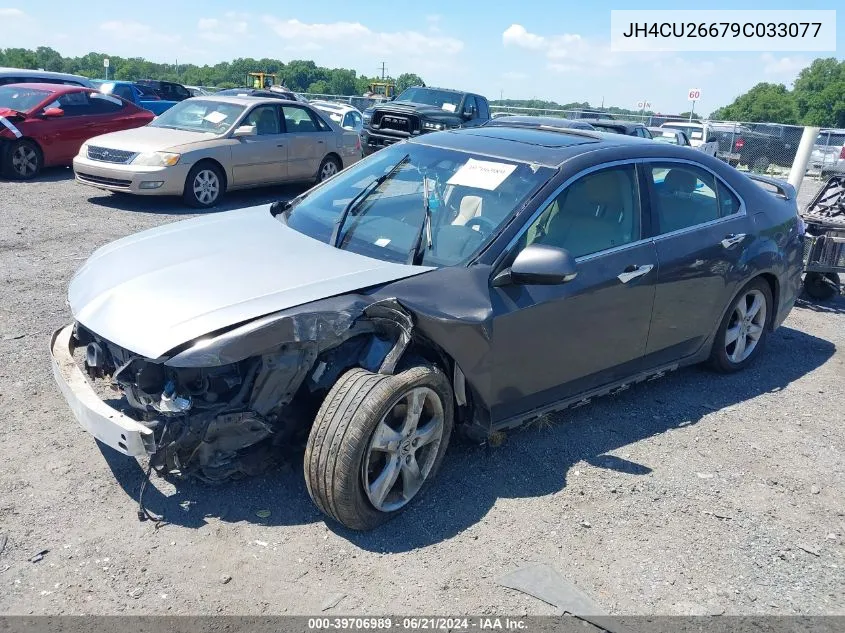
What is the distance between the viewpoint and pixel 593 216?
169 inches

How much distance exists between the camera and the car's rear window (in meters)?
12.4

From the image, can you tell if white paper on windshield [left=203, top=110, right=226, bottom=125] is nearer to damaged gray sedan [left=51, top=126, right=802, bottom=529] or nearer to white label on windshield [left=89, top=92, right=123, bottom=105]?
white label on windshield [left=89, top=92, right=123, bottom=105]

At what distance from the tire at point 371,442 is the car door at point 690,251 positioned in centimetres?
175

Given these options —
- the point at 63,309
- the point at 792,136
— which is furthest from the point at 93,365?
the point at 792,136

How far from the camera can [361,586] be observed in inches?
121

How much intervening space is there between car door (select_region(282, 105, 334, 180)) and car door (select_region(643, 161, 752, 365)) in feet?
26.4

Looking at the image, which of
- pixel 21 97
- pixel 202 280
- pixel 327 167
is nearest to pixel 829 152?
pixel 327 167

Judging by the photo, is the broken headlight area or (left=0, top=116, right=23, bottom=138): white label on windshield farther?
(left=0, top=116, right=23, bottom=138): white label on windshield

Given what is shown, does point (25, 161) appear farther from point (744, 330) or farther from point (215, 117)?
point (744, 330)

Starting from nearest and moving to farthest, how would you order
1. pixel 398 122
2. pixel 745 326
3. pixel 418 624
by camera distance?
pixel 418 624 < pixel 745 326 < pixel 398 122

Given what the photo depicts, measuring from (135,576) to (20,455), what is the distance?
126 centimetres

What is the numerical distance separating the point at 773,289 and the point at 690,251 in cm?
131

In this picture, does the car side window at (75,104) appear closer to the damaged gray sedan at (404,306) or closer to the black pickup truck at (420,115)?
the black pickup truck at (420,115)

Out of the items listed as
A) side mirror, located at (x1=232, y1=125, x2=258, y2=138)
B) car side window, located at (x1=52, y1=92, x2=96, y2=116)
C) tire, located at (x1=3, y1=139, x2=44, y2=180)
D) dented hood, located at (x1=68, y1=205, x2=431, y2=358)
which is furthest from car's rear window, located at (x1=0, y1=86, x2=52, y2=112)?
dented hood, located at (x1=68, y1=205, x2=431, y2=358)
